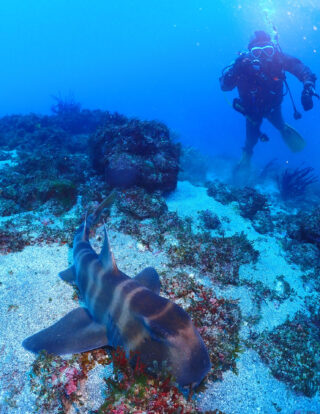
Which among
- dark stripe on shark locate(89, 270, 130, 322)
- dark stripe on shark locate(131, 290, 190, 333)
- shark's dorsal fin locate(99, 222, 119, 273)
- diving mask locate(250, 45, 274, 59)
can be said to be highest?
diving mask locate(250, 45, 274, 59)

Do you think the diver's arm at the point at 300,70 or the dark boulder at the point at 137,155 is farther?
the diver's arm at the point at 300,70

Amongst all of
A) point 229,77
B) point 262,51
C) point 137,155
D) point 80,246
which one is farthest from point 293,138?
point 80,246

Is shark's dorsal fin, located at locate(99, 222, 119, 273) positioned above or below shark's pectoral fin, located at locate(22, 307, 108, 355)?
above

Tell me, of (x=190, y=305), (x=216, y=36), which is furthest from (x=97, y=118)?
(x=216, y=36)

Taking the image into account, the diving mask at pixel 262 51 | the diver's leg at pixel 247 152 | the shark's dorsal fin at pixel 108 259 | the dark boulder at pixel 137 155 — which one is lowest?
the shark's dorsal fin at pixel 108 259

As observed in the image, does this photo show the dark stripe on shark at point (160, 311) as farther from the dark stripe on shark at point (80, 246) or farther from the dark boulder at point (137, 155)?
the dark boulder at point (137, 155)

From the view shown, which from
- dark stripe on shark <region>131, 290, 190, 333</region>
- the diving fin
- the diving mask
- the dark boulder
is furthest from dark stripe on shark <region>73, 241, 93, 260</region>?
the diving fin

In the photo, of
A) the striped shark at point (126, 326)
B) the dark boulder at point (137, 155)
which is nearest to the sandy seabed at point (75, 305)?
the striped shark at point (126, 326)

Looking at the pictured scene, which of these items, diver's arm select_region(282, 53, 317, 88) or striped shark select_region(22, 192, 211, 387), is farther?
diver's arm select_region(282, 53, 317, 88)

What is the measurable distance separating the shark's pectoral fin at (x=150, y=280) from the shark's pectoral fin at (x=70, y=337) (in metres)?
1.00

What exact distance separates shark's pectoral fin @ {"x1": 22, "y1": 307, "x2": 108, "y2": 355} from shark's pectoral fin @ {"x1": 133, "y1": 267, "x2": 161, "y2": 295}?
997mm

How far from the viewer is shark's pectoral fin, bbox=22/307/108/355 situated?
3.18m

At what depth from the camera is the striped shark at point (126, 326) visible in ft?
8.25

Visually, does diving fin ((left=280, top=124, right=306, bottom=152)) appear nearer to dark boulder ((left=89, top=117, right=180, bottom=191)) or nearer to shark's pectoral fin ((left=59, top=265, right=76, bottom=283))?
dark boulder ((left=89, top=117, right=180, bottom=191))
